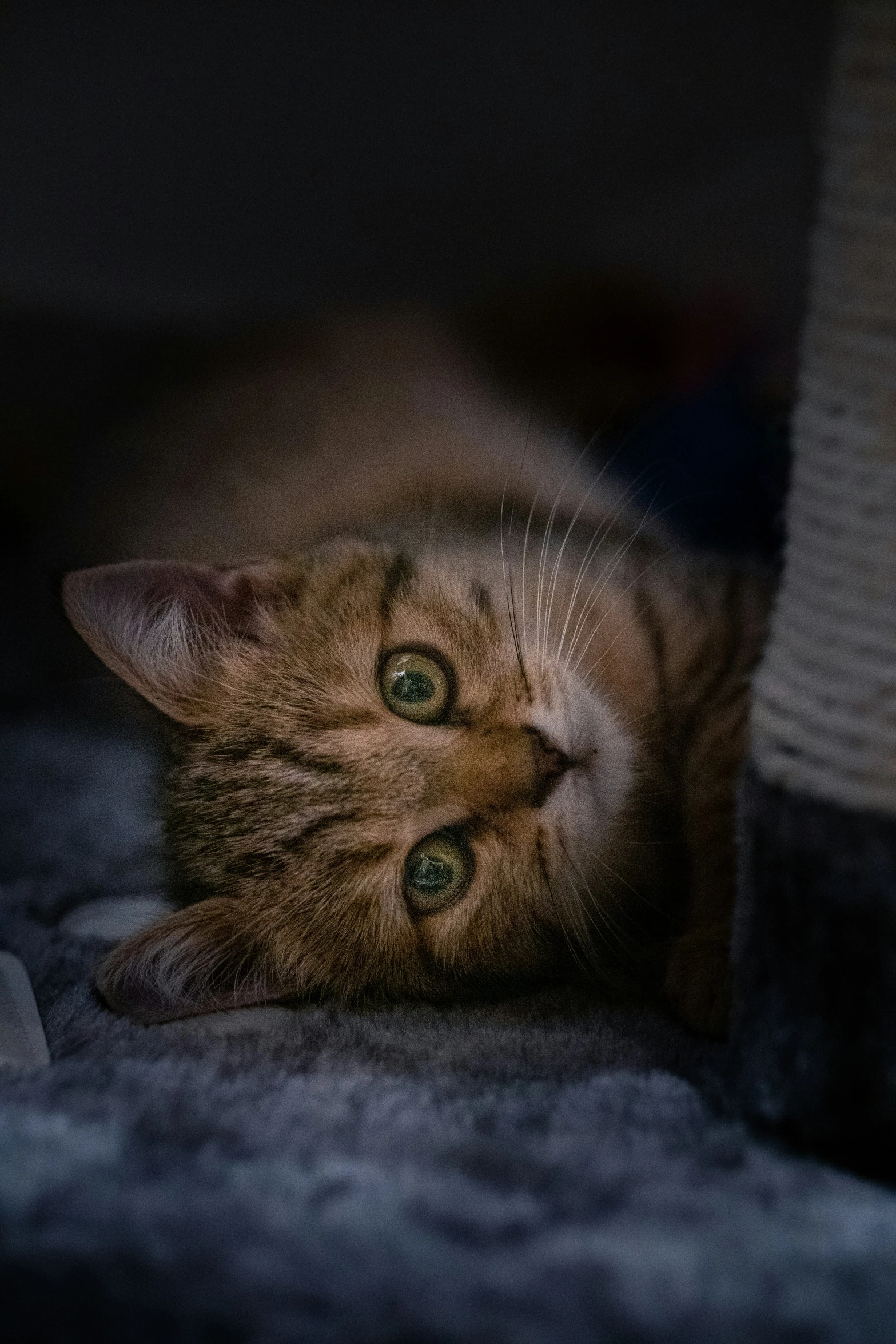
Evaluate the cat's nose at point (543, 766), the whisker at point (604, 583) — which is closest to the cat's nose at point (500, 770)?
the cat's nose at point (543, 766)

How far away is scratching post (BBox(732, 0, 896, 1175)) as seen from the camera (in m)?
0.59

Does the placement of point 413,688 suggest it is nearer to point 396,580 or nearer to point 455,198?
point 396,580

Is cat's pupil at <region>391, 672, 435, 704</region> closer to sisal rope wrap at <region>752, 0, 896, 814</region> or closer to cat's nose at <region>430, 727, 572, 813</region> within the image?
cat's nose at <region>430, 727, 572, 813</region>

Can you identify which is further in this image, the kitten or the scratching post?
the kitten

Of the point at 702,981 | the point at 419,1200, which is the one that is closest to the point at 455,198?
the point at 702,981

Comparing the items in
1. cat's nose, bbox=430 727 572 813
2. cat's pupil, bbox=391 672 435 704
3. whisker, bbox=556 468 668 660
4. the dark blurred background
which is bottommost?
cat's nose, bbox=430 727 572 813

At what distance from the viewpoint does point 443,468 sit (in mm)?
1141

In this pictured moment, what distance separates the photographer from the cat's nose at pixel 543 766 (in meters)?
0.94

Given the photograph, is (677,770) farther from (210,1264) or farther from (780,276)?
(210,1264)

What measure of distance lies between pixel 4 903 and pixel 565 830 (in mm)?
639

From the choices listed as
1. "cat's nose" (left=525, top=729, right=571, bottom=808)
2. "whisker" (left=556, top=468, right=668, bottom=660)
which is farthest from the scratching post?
"whisker" (left=556, top=468, right=668, bottom=660)

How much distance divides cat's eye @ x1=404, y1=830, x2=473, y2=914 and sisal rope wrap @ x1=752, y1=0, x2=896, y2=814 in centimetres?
37

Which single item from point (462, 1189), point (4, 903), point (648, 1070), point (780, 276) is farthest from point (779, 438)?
point (4, 903)

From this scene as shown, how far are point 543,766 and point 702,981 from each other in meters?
0.22
